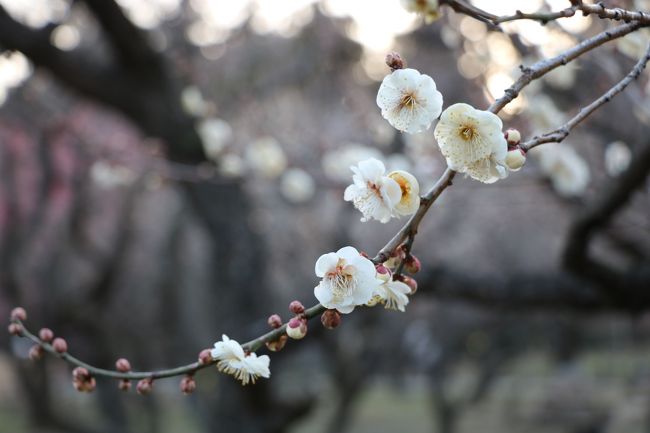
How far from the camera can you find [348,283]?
899 millimetres

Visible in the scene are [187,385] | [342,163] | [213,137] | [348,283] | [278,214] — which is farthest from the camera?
[278,214]

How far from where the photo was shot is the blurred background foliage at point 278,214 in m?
3.60

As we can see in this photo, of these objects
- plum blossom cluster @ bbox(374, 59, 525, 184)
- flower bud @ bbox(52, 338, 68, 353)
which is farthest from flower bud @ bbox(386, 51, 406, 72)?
flower bud @ bbox(52, 338, 68, 353)

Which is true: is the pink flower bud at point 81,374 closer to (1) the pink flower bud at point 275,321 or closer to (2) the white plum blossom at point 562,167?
(1) the pink flower bud at point 275,321

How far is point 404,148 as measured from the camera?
16.1ft

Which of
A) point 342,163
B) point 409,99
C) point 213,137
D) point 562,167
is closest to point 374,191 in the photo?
point 409,99

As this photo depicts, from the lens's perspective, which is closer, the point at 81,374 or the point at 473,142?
the point at 473,142

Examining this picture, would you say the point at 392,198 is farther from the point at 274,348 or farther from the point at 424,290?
the point at 424,290

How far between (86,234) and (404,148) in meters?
4.54

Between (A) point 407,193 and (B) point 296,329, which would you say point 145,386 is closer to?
(B) point 296,329

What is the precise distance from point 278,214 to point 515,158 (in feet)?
27.0

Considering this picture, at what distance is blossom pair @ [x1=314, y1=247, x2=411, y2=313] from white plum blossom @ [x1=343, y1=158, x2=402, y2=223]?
80 mm

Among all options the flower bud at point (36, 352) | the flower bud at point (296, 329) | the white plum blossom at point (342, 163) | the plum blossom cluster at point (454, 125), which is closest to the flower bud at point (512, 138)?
the plum blossom cluster at point (454, 125)

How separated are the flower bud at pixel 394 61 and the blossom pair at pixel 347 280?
23 centimetres
